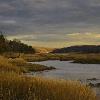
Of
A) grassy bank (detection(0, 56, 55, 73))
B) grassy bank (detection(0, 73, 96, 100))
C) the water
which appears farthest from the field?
grassy bank (detection(0, 56, 55, 73))

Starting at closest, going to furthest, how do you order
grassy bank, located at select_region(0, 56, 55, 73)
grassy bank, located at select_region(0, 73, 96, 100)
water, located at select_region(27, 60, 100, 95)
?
grassy bank, located at select_region(0, 73, 96, 100)
water, located at select_region(27, 60, 100, 95)
grassy bank, located at select_region(0, 56, 55, 73)

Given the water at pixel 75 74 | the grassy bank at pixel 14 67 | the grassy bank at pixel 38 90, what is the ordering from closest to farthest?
the grassy bank at pixel 38 90, the water at pixel 75 74, the grassy bank at pixel 14 67

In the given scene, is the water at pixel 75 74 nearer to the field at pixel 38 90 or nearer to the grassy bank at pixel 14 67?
the grassy bank at pixel 14 67

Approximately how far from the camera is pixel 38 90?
14211 mm

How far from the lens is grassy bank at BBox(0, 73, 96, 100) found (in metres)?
13.3

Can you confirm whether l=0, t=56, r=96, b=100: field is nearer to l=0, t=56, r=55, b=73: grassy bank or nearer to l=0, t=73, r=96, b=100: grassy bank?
l=0, t=73, r=96, b=100: grassy bank

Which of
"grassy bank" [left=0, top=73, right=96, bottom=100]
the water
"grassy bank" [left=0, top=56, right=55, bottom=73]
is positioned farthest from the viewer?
"grassy bank" [left=0, top=56, right=55, bottom=73]

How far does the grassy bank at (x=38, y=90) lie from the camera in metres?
13.3

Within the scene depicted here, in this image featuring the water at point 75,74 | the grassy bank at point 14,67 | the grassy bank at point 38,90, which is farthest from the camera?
the grassy bank at point 14,67

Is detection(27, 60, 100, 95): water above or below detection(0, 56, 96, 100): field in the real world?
below

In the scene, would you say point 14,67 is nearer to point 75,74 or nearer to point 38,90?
point 75,74

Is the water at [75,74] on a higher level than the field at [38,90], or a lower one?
lower

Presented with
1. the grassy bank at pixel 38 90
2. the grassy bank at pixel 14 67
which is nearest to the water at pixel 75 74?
the grassy bank at pixel 14 67

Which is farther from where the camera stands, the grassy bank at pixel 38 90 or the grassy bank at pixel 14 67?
the grassy bank at pixel 14 67
